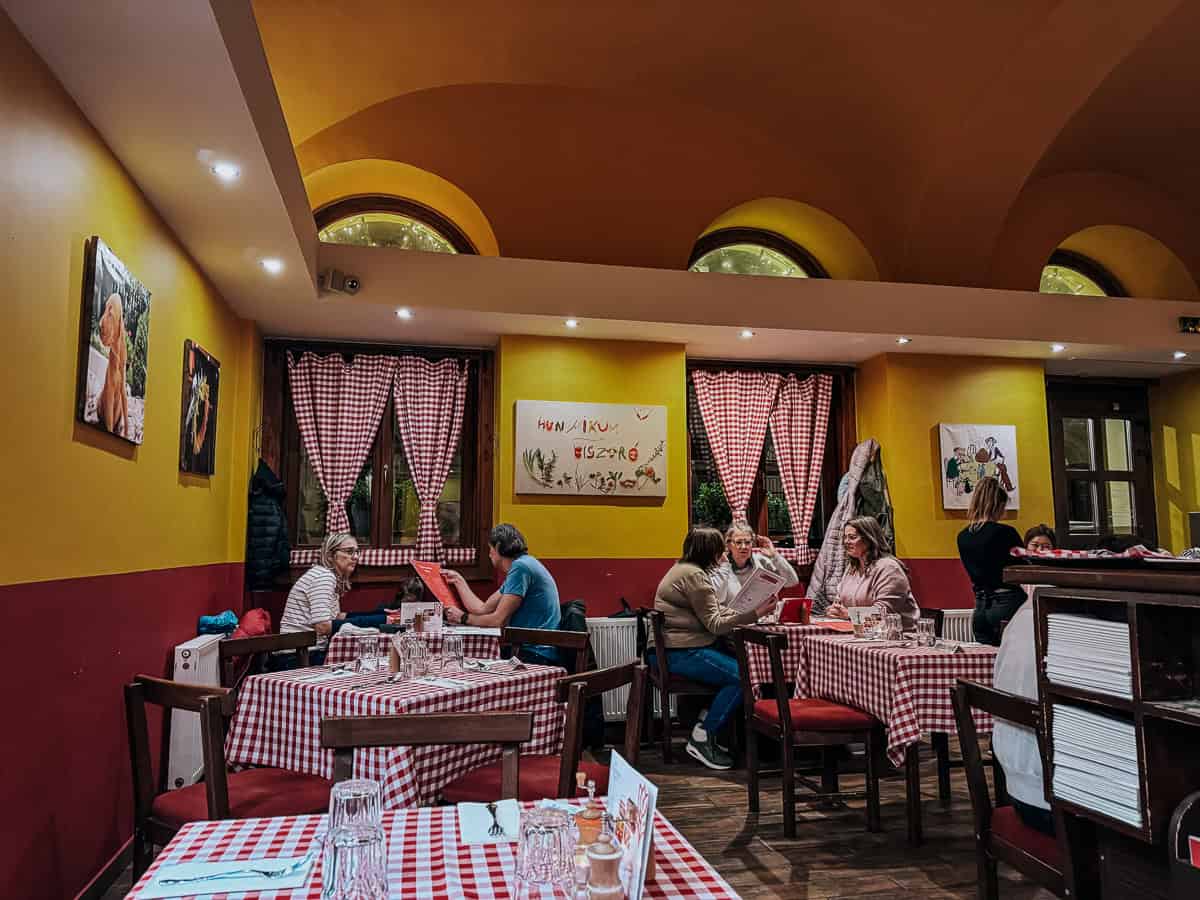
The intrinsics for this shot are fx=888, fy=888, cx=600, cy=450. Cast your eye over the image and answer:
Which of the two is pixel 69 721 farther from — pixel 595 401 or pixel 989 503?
pixel 989 503

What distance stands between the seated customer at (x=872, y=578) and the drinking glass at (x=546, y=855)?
378 centimetres

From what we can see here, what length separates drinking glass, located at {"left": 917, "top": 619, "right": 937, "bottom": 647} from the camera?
416 centimetres

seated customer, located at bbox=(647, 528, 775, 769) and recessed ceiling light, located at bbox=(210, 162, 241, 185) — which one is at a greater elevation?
recessed ceiling light, located at bbox=(210, 162, 241, 185)

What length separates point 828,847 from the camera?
3.75 m

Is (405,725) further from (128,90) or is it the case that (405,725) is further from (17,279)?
(128,90)

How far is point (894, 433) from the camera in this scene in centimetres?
666

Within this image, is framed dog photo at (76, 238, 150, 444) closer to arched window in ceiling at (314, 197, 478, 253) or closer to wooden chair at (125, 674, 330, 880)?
wooden chair at (125, 674, 330, 880)

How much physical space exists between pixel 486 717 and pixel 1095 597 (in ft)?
4.62

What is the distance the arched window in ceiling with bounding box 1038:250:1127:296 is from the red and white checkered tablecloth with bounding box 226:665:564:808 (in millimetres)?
6449

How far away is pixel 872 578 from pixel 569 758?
10.1 ft

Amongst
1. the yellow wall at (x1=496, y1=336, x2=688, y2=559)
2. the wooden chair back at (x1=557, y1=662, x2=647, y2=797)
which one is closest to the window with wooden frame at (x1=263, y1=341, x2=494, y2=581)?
the yellow wall at (x1=496, y1=336, x2=688, y2=559)

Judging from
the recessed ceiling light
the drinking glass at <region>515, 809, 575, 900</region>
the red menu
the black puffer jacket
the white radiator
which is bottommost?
the white radiator

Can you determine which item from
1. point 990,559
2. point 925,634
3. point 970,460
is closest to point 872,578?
point 990,559

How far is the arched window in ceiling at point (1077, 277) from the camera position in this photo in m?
7.78
